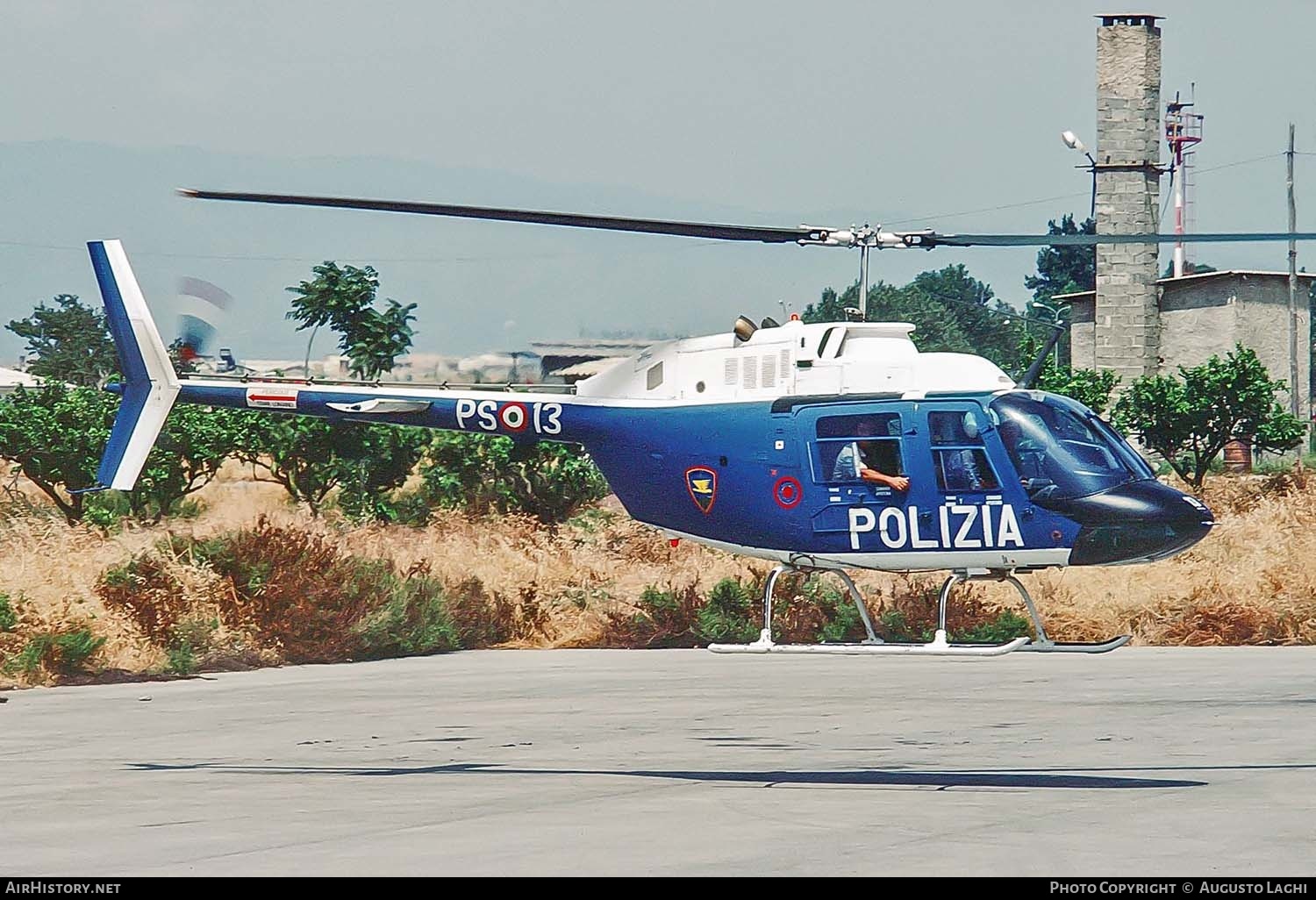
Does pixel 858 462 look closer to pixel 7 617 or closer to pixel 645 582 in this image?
→ pixel 7 617

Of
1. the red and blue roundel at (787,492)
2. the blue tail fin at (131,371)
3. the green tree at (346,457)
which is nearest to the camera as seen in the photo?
the red and blue roundel at (787,492)

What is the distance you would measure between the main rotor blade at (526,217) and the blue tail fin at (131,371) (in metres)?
4.66

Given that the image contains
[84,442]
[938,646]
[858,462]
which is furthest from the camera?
[84,442]

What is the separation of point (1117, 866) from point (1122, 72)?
52431 millimetres

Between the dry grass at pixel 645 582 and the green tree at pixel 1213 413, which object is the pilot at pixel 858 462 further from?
the green tree at pixel 1213 413

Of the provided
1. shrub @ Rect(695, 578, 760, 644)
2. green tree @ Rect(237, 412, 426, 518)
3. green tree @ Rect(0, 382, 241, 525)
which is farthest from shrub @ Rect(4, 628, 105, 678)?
green tree @ Rect(237, 412, 426, 518)

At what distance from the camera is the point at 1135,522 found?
1578 centimetres

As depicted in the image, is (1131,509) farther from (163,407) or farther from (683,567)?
(683,567)

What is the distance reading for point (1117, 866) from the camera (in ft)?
38.7

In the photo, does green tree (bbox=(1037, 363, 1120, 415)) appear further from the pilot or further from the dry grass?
the pilot

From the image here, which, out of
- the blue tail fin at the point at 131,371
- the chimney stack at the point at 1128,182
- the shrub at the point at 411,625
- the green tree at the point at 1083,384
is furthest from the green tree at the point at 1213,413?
the blue tail fin at the point at 131,371

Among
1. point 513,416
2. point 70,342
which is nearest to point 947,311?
point 70,342

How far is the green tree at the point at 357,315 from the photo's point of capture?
4666 cm

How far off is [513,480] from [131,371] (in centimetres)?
2298
